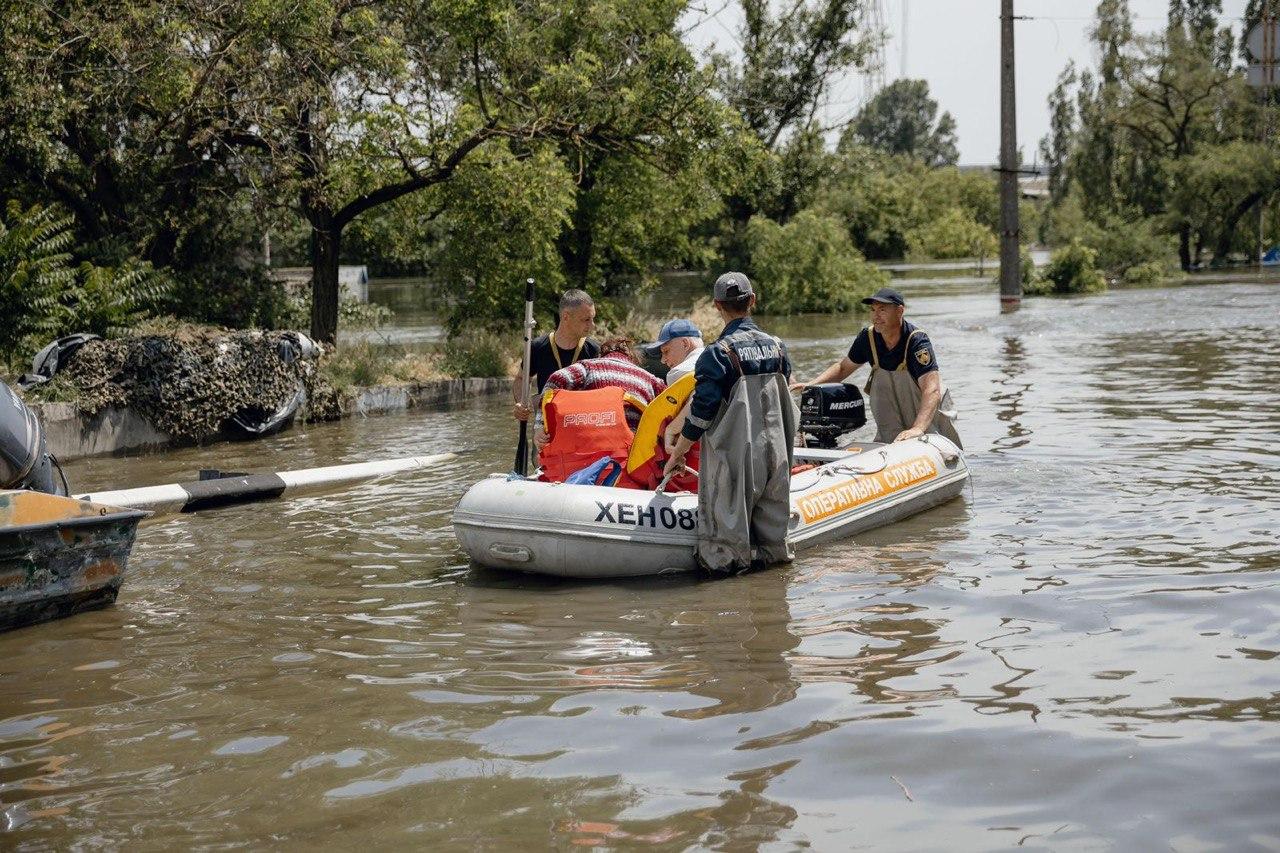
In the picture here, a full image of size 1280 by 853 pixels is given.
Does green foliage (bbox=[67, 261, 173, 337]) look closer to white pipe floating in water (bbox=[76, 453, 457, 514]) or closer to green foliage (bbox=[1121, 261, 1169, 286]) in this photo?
white pipe floating in water (bbox=[76, 453, 457, 514])

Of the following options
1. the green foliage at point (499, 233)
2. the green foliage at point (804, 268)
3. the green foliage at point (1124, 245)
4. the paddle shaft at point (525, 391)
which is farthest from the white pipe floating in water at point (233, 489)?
the green foliage at point (1124, 245)

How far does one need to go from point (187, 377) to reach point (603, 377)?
814 centimetres

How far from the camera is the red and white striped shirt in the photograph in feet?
30.0

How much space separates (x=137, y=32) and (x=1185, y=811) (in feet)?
51.9

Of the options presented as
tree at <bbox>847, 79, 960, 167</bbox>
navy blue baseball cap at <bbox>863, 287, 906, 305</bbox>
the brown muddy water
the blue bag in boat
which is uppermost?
tree at <bbox>847, 79, 960, 167</bbox>

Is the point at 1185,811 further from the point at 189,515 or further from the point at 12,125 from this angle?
the point at 12,125

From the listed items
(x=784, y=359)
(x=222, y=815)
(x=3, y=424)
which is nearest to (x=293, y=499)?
(x=3, y=424)

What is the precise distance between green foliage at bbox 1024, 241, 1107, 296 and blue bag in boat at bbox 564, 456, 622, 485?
3463 centimetres

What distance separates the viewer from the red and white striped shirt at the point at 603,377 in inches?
360

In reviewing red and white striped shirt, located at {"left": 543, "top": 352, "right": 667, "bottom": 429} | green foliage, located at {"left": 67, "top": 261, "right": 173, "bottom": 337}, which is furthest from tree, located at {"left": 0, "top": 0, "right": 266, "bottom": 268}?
red and white striped shirt, located at {"left": 543, "top": 352, "right": 667, "bottom": 429}

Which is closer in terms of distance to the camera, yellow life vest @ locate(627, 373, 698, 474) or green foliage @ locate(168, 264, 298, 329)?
yellow life vest @ locate(627, 373, 698, 474)

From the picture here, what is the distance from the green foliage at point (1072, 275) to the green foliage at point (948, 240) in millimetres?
36882

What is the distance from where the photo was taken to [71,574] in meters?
7.81

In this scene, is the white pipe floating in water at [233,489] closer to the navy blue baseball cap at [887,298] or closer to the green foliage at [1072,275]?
the navy blue baseball cap at [887,298]
